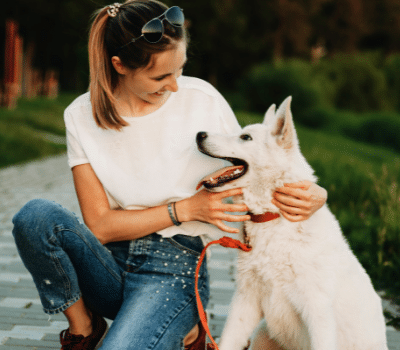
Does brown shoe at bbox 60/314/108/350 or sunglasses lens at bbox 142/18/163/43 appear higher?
sunglasses lens at bbox 142/18/163/43

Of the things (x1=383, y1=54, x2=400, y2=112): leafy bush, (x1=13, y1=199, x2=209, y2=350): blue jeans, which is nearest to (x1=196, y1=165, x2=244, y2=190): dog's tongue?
(x1=13, y1=199, x2=209, y2=350): blue jeans

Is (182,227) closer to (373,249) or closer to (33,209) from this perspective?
(33,209)

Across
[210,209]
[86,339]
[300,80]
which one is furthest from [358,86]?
[86,339]

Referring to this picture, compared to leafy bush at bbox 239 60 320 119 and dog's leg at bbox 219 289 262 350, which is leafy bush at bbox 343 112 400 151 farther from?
dog's leg at bbox 219 289 262 350

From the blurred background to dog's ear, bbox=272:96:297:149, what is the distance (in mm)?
798

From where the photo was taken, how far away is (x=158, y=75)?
251 cm

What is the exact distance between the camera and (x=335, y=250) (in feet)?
7.76

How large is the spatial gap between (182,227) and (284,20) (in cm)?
3901

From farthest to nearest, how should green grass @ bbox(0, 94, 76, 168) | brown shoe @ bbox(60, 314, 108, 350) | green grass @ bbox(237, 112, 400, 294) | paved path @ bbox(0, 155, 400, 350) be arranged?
green grass @ bbox(0, 94, 76, 168) → green grass @ bbox(237, 112, 400, 294) → paved path @ bbox(0, 155, 400, 350) → brown shoe @ bbox(60, 314, 108, 350)

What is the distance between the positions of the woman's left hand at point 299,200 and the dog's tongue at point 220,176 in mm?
237

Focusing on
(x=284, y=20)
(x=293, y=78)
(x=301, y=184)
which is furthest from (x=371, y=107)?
(x=301, y=184)

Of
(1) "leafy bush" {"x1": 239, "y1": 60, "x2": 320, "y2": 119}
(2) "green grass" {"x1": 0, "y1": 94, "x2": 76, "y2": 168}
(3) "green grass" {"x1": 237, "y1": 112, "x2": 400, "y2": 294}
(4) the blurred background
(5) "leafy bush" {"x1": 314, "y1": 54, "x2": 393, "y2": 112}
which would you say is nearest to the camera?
(3) "green grass" {"x1": 237, "y1": 112, "x2": 400, "y2": 294}

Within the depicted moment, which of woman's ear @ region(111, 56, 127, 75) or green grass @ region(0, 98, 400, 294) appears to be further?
green grass @ region(0, 98, 400, 294)

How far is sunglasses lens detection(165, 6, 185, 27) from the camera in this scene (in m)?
2.46
